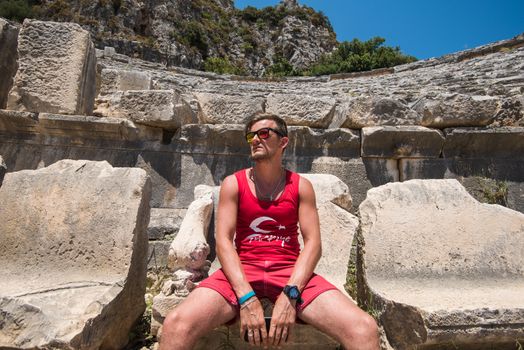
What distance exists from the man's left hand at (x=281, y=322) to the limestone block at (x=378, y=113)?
2.42 meters

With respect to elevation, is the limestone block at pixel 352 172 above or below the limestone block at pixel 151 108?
below

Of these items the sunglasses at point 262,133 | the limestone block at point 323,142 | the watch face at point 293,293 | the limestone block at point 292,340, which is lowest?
the limestone block at point 292,340

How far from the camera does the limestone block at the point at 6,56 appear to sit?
388 cm

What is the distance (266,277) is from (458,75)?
10875mm

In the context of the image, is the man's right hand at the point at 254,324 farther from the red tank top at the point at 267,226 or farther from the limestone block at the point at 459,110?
the limestone block at the point at 459,110

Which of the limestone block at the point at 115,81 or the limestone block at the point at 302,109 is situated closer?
the limestone block at the point at 302,109

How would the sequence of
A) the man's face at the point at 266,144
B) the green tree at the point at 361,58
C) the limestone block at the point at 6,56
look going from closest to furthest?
the man's face at the point at 266,144, the limestone block at the point at 6,56, the green tree at the point at 361,58

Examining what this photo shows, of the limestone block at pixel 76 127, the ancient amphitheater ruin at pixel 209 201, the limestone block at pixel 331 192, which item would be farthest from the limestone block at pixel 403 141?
the limestone block at pixel 76 127

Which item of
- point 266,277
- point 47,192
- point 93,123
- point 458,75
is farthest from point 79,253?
point 458,75

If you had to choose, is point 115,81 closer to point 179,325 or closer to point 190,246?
point 190,246

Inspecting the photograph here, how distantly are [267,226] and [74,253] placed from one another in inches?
48.2

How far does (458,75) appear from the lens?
33.9 feet

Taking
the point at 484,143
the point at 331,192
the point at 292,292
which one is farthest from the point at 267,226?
the point at 484,143

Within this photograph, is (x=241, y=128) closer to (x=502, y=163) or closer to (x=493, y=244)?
(x=493, y=244)
